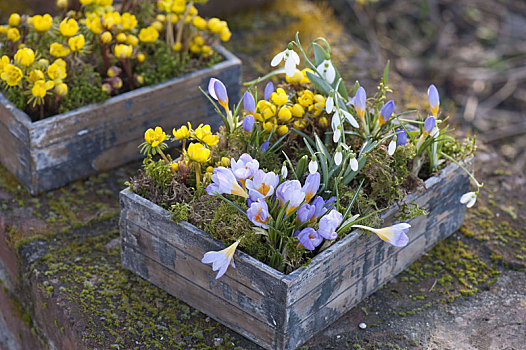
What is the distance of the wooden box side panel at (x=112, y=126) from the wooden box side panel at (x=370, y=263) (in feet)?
3.57

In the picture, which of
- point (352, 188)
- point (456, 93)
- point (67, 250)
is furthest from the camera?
point (456, 93)

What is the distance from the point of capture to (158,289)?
7.43ft

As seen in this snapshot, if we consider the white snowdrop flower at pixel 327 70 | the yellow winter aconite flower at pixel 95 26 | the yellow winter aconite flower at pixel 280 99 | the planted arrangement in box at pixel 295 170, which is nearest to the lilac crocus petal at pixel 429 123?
the planted arrangement in box at pixel 295 170

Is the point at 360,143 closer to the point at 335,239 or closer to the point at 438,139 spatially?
the point at 438,139

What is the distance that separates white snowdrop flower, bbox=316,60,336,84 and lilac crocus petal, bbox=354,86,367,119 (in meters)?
0.16

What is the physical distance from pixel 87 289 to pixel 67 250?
23 cm

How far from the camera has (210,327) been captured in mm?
2131

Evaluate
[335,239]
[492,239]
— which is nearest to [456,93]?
[492,239]

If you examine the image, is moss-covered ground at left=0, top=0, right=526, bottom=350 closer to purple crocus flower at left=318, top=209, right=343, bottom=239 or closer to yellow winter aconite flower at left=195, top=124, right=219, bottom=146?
purple crocus flower at left=318, top=209, right=343, bottom=239

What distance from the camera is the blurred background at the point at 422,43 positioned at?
12.3 ft

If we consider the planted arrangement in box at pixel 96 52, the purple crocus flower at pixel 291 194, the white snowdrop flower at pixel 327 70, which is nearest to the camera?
the purple crocus flower at pixel 291 194

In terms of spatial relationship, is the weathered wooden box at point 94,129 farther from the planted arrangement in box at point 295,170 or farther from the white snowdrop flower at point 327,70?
the white snowdrop flower at point 327,70

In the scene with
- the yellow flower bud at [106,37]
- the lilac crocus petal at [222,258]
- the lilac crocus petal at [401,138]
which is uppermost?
the yellow flower bud at [106,37]

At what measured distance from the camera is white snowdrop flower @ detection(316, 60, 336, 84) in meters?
2.28
